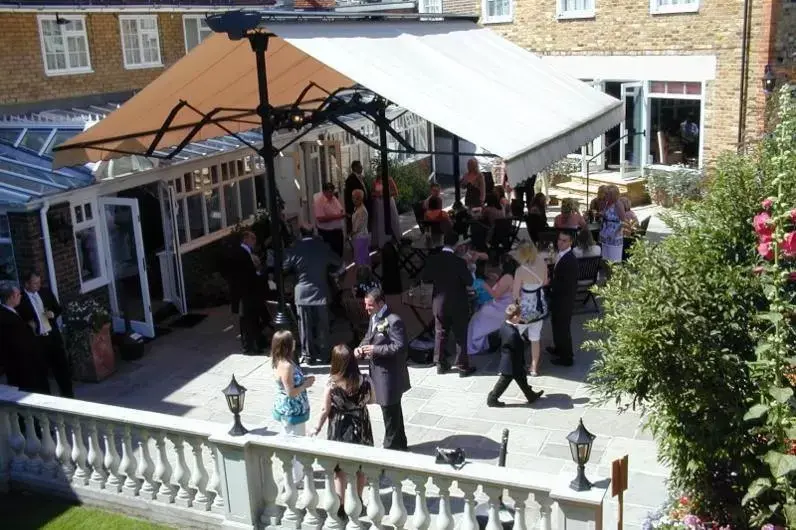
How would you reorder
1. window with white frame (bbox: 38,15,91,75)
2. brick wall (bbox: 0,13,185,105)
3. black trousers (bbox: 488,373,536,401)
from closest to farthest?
black trousers (bbox: 488,373,536,401)
brick wall (bbox: 0,13,185,105)
window with white frame (bbox: 38,15,91,75)

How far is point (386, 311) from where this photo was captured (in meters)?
7.55

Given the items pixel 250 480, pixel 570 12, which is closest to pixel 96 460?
pixel 250 480

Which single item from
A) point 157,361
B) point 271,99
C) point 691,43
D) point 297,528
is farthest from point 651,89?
point 297,528

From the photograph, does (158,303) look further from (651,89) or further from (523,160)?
(651,89)

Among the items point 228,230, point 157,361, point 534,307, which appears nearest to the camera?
point 534,307

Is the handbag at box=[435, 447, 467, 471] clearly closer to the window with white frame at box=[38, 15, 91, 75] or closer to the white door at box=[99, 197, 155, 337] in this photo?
the white door at box=[99, 197, 155, 337]

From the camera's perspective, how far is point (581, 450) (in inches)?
206

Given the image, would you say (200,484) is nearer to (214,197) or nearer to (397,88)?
(397,88)

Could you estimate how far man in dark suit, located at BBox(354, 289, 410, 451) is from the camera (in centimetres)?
735

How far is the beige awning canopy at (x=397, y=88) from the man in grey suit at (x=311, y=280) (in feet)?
6.79

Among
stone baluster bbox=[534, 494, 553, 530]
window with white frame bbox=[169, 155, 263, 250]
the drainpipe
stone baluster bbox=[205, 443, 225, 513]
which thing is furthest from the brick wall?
stone baluster bbox=[534, 494, 553, 530]

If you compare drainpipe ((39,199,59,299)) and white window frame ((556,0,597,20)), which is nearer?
drainpipe ((39,199,59,299))

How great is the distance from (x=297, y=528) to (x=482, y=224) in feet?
28.7

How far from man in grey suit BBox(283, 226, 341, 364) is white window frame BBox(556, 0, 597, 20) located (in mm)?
13058
